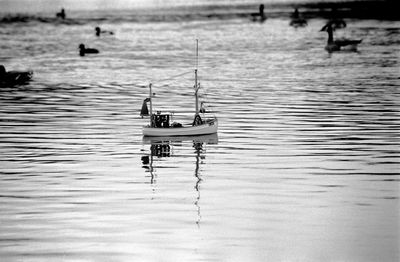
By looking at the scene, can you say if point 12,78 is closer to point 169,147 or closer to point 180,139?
point 180,139

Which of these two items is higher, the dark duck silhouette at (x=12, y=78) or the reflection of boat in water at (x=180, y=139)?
the reflection of boat in water at (x=180, y=139)

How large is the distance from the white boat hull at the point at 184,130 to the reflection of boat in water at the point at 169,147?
297mm

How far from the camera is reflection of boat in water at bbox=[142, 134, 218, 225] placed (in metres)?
47.1

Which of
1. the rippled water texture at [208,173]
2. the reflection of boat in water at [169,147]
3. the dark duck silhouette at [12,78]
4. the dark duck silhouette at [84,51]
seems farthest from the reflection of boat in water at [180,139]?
the dark duck silhouette at [84,51]

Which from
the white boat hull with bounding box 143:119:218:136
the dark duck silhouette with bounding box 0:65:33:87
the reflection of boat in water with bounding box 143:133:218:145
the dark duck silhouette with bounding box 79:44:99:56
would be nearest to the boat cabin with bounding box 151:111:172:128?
the white boat hull with bounding box 143:119:218:136

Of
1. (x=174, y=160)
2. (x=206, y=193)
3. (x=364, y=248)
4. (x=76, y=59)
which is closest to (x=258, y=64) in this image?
(x=76, y=59)

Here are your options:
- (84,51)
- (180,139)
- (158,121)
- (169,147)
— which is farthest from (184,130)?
(84,51)

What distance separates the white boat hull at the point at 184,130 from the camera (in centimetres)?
5819

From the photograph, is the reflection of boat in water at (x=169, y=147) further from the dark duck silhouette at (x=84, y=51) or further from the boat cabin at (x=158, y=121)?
the dark duck silhouette at (x=84, y=51)

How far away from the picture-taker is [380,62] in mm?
120688

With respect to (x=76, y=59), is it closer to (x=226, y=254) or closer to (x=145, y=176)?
(x=145, y=176)

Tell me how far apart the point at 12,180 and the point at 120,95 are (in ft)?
145

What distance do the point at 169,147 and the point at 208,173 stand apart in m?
10.1

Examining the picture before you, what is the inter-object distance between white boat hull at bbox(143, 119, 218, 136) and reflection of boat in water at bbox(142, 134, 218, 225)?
11.7 inches
